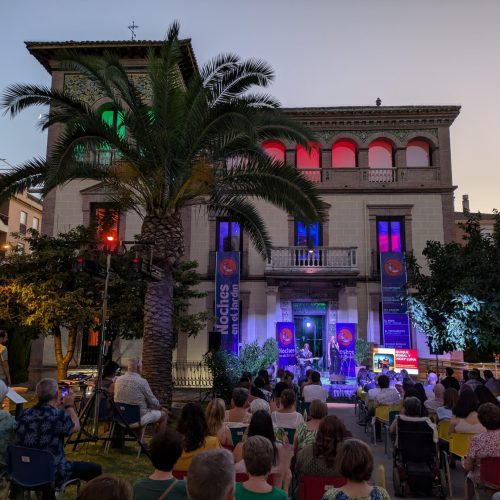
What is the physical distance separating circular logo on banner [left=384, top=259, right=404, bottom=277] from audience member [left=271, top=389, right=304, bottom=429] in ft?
51.1

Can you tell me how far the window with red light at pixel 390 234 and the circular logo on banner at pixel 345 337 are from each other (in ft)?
16.3

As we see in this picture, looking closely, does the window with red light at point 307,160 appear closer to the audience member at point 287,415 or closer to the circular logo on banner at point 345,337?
the circular logo on banner at point 345,337

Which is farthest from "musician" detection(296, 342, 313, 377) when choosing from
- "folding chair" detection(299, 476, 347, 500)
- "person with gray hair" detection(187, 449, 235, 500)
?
"person with gray hair" detection(187, 449, 235, 500)

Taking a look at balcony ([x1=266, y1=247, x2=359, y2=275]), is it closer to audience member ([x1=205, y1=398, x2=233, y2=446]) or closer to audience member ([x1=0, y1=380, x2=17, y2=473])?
audience member ([x1=205, y1=398, x2=233, y2=446])

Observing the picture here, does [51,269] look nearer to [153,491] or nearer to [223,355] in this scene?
[223,355]

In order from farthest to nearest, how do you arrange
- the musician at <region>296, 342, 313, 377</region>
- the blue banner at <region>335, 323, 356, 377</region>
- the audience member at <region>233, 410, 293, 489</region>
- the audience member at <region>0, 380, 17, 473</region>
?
the musician at <region>296, 342, 313, 377</region>, the blue banner at <region>335, 323, 356, 377</region>, the audience member at <region>0, 380, 17, 473</region>, the audience member at <region>233, 410, 293, 489</region>

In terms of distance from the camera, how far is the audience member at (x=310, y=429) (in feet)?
17.5

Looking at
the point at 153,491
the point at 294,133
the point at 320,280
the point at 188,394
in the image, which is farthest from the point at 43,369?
the point at 153,491

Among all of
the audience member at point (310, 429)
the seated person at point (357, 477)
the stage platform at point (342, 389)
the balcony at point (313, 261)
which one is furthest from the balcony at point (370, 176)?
the seated person at point (357, 477)

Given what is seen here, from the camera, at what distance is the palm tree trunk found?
10.9m

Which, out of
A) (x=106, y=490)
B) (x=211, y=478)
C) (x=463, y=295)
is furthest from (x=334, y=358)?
(x=106, y=490)

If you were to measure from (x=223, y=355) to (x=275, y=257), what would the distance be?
8157 millimetres

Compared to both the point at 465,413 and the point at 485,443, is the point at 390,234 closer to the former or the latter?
the point at 465,413

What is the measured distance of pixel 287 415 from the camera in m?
6.32
